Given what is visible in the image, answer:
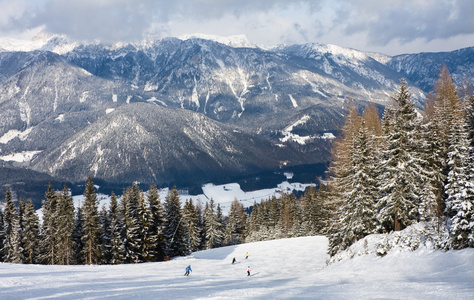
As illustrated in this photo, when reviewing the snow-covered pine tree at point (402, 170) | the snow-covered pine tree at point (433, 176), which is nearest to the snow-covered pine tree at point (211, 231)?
the snow-covered pine tree at point (402, 170)

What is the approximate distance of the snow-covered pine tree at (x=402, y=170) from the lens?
2936 cm

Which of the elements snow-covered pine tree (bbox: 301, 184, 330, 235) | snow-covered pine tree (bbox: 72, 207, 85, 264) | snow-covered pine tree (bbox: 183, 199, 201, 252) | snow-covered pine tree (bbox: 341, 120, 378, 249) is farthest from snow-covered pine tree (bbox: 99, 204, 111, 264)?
snow-covered pine tree (bbox: 301, 184, 330, 235)

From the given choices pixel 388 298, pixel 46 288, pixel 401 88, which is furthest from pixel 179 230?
pixel 388 298

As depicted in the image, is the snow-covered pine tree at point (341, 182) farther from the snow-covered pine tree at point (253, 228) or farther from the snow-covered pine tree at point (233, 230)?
the snow-covered pine tree at point (233, 230)

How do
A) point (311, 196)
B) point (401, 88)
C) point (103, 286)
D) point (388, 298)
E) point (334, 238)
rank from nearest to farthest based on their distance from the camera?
point (388, 298)
point (103, 286)
point (401, 88)
point (334, 238)
point (311, 196)

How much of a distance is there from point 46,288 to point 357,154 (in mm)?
29224

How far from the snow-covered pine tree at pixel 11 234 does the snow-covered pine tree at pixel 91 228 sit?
1363 cm

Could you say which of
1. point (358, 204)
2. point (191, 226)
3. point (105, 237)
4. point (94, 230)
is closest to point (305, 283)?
point (358, 204)

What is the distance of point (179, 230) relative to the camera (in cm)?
5609

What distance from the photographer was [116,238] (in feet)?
157

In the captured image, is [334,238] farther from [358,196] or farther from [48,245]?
[48,245]

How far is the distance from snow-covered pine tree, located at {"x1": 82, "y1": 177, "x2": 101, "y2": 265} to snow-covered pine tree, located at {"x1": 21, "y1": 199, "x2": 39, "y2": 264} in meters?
11.5

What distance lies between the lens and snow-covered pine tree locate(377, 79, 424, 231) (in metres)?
29.4

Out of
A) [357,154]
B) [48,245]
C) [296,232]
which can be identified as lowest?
[296,232]
